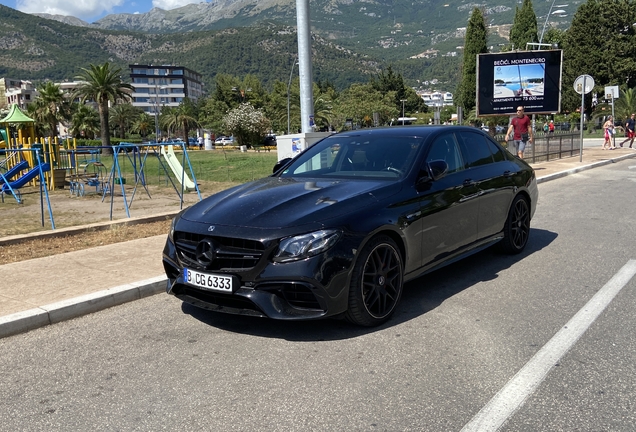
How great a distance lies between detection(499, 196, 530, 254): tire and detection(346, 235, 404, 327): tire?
7.97ft

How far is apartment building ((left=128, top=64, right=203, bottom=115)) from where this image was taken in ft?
580

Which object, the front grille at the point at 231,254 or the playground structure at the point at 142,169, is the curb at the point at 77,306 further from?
the playground structure at the point at 142,169

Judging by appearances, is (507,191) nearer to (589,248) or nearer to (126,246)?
(589,248)

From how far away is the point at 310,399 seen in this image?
337cm

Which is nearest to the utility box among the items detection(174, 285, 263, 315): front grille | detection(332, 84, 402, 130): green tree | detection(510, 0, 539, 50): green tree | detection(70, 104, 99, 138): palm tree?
detection(174, 285, 263, 315): front grille

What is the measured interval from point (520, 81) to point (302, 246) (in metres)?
22.8

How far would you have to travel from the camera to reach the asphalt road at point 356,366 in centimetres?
317

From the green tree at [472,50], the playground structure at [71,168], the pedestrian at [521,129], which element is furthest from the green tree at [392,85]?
the pedestrian at [521,129]

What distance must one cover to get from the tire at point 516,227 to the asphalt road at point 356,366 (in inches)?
33.8

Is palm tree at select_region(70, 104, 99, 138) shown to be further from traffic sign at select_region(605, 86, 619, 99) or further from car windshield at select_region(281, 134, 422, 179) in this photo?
car windshield at select_region(281, 134, 422, 179)

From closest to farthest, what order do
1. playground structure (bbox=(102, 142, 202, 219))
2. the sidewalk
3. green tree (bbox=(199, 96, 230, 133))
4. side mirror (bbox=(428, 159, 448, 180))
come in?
the sidewalk < side mirror (bbox=(428, 159, 448, 180)) < playground structure (bbox=(102, 142, 202, 219)) < green tree (bbox=(199, 96, 230, 133))

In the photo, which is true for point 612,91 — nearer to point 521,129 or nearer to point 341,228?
point 521,129

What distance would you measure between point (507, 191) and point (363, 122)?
78.7m

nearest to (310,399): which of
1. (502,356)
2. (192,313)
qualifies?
(502,356)
